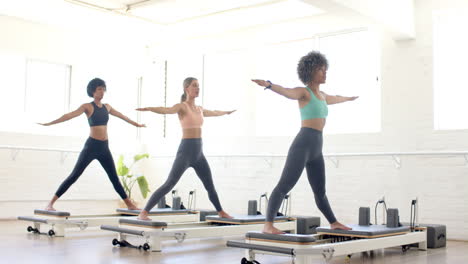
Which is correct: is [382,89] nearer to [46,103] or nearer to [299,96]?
[299,96]

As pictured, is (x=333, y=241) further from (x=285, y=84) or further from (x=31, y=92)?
(x=31, y=92)

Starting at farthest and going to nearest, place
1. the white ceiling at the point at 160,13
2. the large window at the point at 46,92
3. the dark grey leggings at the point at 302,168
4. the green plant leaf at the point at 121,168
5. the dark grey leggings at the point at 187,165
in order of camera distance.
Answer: the green plant leaf at the point at 121,168
the large window at the point at 46,92
the white ceiling at the point at 160,13
the dark grey leggings at the point at 187,165
the dark grey leggings at the point at 302,168

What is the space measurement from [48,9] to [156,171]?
316 cm

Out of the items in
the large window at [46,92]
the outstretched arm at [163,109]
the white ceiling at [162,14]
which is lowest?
the outstretched arm at [163,109]

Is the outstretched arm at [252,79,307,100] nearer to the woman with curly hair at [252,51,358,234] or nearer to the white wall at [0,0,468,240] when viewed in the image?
the woman with curly hair at [252,51,358,234]

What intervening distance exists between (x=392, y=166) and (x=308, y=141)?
304 cm

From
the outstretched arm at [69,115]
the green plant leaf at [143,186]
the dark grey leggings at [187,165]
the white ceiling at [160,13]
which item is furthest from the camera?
the green plant leaf at [143,186]

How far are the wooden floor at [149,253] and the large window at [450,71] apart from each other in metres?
1.63

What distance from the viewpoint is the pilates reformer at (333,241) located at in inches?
149

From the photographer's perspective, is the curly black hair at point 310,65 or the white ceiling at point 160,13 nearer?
the curly black hair at point 310,65

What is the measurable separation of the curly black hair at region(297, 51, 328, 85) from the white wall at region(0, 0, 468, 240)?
8.61 feet

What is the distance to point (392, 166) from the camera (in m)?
6.80

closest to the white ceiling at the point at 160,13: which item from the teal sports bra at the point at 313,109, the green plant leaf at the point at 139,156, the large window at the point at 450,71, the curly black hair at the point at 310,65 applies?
the large window at the point at 450,71

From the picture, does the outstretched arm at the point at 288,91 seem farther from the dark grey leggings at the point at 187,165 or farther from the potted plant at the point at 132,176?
the potted plant at the point at 132,176
